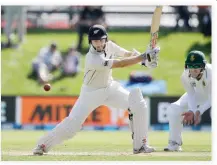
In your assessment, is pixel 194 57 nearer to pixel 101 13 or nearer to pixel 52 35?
pixel 101 13

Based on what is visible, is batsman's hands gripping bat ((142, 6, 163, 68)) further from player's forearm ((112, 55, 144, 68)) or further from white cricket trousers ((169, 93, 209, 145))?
white cricket trousers ((169, 93, 209, 145))

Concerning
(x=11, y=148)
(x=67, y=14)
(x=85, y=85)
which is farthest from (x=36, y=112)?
(x=85, y=85)

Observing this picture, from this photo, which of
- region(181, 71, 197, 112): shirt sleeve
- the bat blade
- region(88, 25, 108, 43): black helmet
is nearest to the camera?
region(88, 25, 108, 43): black helmet

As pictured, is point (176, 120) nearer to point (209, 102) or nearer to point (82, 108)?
point (209, 102)

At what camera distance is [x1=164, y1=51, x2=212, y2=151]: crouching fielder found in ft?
32.7

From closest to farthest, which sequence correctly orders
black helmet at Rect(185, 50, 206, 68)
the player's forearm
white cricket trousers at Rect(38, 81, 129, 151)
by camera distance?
the player's forearm
white cricket trousers at Rect(38, 81, 129, 151)
black helmet at Rect(185, 50, 206, 68)

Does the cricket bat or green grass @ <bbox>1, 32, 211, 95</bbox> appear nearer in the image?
Answer: the cricket bat

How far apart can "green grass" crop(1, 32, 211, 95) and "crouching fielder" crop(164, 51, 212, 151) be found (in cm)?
853

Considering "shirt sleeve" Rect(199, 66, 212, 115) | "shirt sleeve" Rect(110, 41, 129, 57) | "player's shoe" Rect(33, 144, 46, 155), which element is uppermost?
"shirt sleeve" Rect(110, 41, 129, 57)

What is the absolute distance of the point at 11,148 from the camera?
10.7 metres

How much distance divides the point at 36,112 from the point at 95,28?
8.48 m

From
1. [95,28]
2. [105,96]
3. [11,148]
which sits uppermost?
[95,28]

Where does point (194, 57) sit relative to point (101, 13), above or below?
below

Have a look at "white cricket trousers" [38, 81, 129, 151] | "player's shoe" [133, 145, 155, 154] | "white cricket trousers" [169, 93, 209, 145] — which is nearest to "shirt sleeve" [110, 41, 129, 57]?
"white cricket trousers" [38, 81, 129, 151]
